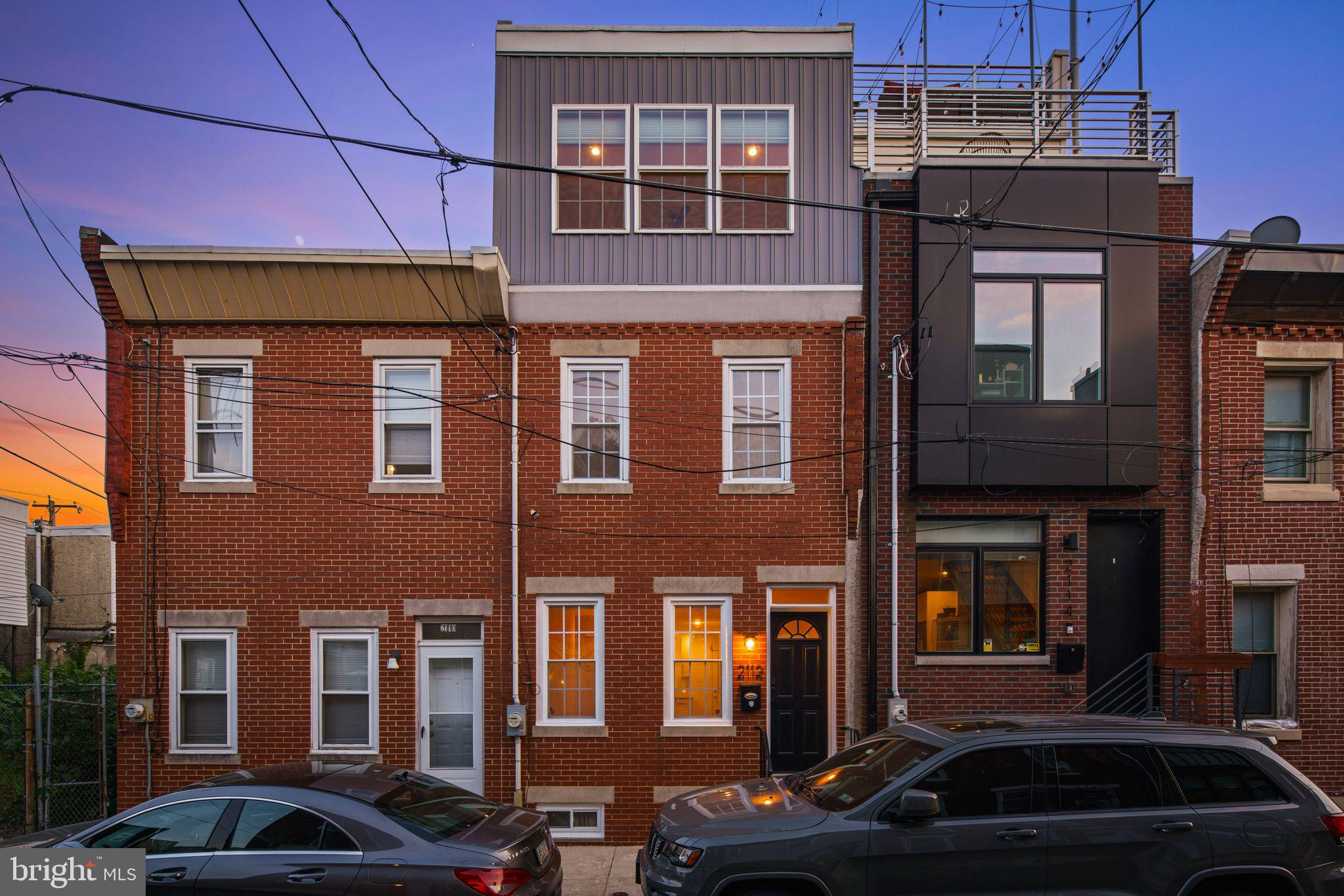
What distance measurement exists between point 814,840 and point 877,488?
Result: 5.46 meters

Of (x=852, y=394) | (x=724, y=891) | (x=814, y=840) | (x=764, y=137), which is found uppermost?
(x=764, y=137)

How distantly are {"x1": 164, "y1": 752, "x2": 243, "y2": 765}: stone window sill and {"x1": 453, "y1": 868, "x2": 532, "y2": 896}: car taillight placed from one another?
5.91 meters

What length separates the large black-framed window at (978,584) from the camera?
34.0ft

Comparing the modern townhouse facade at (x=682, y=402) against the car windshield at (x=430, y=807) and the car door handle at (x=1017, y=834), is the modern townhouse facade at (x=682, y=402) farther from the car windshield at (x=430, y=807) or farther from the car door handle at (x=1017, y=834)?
the car door handle at (x=1017, y=834)

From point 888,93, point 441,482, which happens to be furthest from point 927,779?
point 888,93

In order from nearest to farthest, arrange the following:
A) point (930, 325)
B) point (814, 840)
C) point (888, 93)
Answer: point (814, 840), point (930, 325), point (888, 93)

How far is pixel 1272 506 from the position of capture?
10297 millimetres

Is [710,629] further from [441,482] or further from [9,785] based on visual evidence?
[9,785]

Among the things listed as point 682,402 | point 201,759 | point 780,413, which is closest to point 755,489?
point 780,413

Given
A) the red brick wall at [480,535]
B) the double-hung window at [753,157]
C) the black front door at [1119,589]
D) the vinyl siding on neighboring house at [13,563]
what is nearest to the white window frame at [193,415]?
the red brick wall at [480,535]

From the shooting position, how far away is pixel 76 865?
19.1 ft

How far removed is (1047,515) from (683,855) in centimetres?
698

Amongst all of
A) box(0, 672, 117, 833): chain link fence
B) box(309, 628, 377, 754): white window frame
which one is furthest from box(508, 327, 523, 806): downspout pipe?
box(0, 672, 117, 833): chain link fence

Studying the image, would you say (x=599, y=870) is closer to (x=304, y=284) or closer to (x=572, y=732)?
(x=572, y=732)
